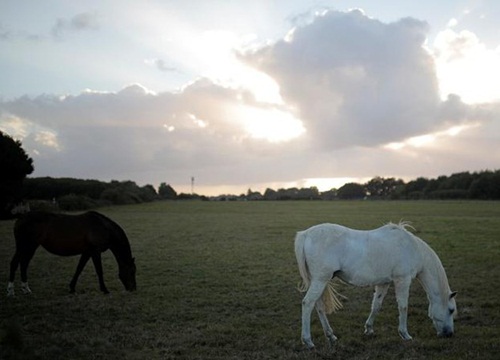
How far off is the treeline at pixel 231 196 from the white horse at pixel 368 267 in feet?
129

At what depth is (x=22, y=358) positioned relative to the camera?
11.2ft

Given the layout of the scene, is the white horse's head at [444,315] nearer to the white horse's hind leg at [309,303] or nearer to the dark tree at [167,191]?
the white horse's hind leg at [309,303]

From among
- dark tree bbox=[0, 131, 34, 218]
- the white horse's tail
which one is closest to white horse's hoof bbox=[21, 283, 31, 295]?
the white horse's tail

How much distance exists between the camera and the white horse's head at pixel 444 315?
6.73 m

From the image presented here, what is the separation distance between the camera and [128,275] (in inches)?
403

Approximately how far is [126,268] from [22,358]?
277 inches

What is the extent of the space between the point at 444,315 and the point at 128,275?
23.0 feet

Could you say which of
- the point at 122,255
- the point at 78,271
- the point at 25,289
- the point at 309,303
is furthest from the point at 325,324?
the point at 25,289

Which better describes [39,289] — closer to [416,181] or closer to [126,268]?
[126,268]

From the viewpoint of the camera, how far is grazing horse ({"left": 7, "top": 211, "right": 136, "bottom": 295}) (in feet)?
33.1

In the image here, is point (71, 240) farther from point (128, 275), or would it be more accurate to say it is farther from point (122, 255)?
point (128, 275)

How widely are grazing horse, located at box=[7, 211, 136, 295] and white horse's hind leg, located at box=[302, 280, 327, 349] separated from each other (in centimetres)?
540

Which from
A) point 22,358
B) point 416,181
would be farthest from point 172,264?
point 416,181

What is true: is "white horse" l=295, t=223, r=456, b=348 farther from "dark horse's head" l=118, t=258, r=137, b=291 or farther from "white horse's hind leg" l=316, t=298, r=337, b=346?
"dark horse's head" l=118, t=258, r=137, b=291
